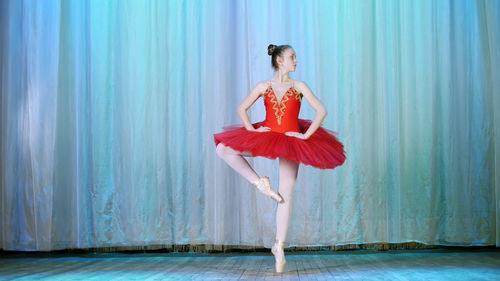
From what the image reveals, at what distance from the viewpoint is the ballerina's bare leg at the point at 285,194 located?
277cm

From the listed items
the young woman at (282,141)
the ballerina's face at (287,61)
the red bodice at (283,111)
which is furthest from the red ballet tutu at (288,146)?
the ballerina's face at (287,61)

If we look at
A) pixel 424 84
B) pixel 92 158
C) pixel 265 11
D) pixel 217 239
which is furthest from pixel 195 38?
pixel 424 84

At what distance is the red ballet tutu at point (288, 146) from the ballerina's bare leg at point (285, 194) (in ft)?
0.59

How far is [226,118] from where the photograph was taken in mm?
3977

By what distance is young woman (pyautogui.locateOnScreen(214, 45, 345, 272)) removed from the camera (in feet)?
8.50

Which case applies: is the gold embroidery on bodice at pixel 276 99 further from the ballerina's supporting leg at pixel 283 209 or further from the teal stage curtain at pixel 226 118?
the teal stage curtain at pixel 226 118

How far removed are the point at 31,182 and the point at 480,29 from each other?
356 cm

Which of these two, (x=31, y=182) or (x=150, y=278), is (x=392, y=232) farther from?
(x=31, y=182)

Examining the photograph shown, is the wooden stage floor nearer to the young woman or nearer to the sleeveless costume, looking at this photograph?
the young woman

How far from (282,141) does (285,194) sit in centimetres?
33

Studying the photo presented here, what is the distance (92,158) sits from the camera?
4.03 meters

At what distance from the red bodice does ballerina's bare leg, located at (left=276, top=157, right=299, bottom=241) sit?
0.56ft

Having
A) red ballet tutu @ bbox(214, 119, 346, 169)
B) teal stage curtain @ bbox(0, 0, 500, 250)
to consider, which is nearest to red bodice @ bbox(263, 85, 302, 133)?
red ballet tutu @ bbox(214, 119, 346, 169)

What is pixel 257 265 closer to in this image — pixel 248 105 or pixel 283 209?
pixel 283 209
